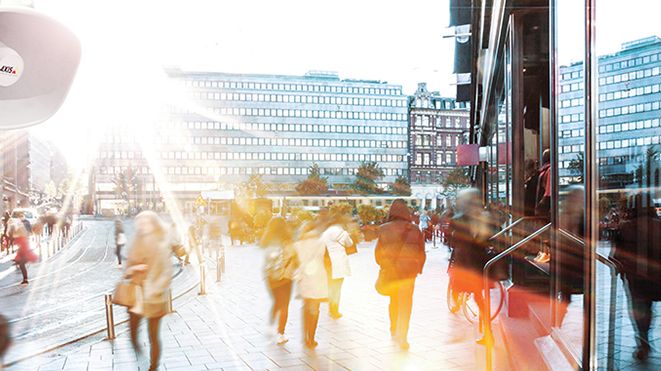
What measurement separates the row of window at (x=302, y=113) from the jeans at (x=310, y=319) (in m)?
104

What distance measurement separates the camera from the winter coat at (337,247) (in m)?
8.61

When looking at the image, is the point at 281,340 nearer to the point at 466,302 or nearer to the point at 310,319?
the point at 310,319

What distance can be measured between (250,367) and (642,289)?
12.9 feet

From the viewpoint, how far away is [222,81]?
10912 centimetres

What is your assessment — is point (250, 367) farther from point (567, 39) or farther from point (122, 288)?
point (567, 39)

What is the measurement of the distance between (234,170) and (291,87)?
60.4 ft

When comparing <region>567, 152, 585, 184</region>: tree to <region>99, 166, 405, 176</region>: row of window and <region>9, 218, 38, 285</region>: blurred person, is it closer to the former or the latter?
<region>9, 218, 38, 285</region>: blurred person

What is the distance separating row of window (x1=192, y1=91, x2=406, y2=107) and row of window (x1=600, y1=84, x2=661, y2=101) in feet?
356

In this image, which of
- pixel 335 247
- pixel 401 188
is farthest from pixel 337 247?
pixel 401 188

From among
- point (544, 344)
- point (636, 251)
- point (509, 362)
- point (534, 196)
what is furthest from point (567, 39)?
point (534, 196)

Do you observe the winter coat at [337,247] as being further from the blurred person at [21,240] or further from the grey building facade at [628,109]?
the blurred person at [21,240]

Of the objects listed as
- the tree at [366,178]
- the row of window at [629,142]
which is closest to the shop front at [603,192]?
the row of window at [629,142]

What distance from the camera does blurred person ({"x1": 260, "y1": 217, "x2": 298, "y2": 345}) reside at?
7656 mm

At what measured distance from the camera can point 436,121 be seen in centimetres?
11612
